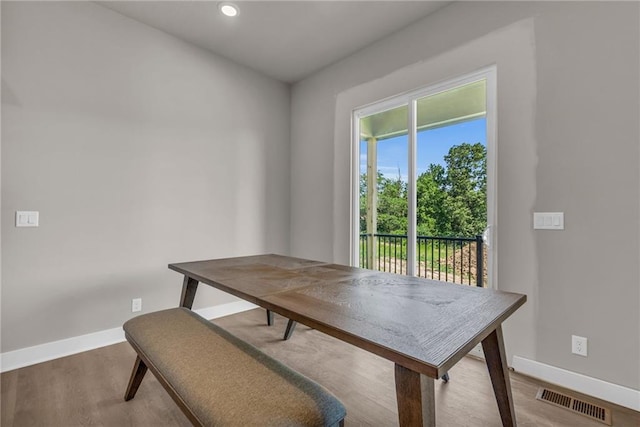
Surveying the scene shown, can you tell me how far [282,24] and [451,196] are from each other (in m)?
2.11

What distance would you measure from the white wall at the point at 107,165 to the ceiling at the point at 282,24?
0.19m

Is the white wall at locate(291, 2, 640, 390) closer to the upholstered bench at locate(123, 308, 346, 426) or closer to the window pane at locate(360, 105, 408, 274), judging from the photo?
the window pane at locate(360, 105, 408, 274)

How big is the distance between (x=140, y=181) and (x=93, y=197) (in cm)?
37

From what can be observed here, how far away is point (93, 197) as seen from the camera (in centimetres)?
242

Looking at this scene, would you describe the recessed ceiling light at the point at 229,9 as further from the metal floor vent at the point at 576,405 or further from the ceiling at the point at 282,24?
the metal floor vent at the point at 576,405

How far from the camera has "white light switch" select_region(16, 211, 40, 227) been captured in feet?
6.91

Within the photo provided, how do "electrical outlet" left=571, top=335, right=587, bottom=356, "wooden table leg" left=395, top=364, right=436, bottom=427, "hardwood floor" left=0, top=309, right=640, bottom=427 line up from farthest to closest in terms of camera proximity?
"electrical outlet" left=571, top=335, right=587, bottom=356
"hardwood floor" left=0, top=309, right=640, bottom=427
"wooden table leg" left=395, top=364, right=436, bottom=427

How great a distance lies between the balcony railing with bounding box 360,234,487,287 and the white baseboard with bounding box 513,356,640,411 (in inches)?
24.3

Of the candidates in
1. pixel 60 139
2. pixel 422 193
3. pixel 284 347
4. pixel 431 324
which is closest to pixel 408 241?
pixel 422 193

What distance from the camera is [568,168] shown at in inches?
73.7

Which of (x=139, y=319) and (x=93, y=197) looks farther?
(x=93, y=197)

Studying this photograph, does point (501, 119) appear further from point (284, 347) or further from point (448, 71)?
point (284, 347)

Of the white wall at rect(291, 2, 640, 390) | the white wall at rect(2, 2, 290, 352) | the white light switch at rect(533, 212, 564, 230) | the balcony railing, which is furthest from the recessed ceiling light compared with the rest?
the white light switch at rect(533, 212, 564, 230)

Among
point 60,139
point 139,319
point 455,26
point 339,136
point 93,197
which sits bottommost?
point 139,319
